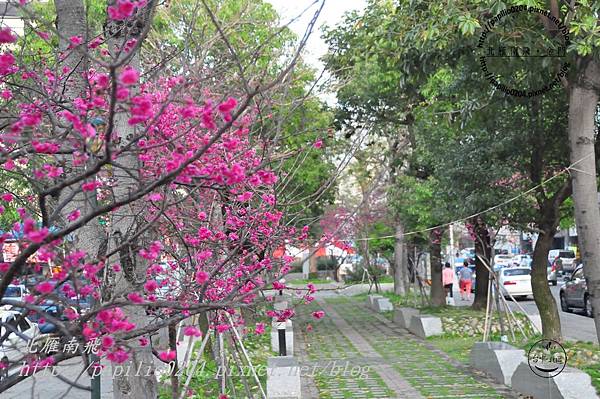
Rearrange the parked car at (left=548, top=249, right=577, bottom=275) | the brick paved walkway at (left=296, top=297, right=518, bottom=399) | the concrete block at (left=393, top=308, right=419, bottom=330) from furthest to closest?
the parked car at (left=548, top=249, right=577, bottom=275), the concrete block at (left=393, top=308, right=419, bottom=330), the brick paved walkway at (left=296, top=297, right=518, bottom=399)

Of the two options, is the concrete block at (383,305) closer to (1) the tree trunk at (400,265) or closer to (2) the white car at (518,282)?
(1) the tree trunk at (400,265)

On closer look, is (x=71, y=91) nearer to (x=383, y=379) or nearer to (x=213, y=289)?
(x=213, y=289)

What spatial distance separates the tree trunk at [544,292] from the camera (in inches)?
543

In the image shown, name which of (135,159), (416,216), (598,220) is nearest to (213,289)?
(135,159)

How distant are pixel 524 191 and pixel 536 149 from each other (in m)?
0.77

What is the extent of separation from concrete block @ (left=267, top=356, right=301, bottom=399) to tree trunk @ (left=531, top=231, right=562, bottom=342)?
5636 mm

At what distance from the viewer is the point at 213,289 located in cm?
735

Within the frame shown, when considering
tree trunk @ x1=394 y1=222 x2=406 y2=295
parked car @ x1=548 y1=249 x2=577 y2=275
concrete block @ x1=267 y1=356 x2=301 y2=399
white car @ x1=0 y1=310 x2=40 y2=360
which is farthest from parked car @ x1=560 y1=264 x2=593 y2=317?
white car @ x1=0 y1=310 x2=40 y2=360

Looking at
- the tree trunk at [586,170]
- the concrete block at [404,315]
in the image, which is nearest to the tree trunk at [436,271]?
the concrete block at [404,315]

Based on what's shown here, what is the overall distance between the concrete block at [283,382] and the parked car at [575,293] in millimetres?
15684

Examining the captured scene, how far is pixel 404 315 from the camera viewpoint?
70.7 feet

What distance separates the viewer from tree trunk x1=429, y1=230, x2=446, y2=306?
76.9 ft

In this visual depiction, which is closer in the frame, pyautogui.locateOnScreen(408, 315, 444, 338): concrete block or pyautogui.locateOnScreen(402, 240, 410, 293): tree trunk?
pyautogui.locateOnScreen(408, 315, 444, 338): concrete block

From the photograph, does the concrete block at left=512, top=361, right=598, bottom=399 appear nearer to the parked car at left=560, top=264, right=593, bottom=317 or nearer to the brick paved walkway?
the brick paved walkway
